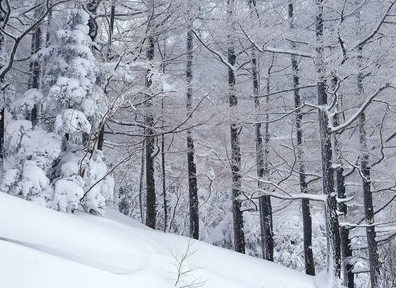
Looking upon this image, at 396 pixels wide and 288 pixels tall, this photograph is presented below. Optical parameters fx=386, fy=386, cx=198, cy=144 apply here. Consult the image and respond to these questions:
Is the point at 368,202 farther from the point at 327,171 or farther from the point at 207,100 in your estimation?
the point at 207,100

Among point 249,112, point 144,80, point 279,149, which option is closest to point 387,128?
point 279,149

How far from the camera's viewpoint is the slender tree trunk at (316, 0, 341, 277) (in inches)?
326

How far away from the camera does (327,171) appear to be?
350 inches

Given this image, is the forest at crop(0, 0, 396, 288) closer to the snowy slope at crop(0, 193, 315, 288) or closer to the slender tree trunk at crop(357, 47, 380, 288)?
the slender tree trunk at crop(357, 47, 380, 288)

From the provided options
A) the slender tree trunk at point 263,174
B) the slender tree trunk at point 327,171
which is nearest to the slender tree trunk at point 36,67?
the slender tree trunk at point 263,174

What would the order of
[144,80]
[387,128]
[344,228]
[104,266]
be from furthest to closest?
1. [344,228]
2. [387,128]
3. [144,80]
4. [104,266]

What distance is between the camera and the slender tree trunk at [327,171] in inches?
326

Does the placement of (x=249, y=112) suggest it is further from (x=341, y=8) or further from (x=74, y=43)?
(x=74, y=43)

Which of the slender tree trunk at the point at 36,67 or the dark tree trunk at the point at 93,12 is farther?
the slender tree trunk at the point at 36,67

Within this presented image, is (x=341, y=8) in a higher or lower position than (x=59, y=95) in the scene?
higher

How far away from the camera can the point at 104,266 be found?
3547mm

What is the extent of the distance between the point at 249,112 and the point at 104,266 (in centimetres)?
787

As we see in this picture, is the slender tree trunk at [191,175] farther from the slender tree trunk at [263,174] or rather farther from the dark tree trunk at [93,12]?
the dark tree trunk at [93,12]

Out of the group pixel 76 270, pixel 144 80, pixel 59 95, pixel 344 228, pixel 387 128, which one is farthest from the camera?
pixel 344 228
